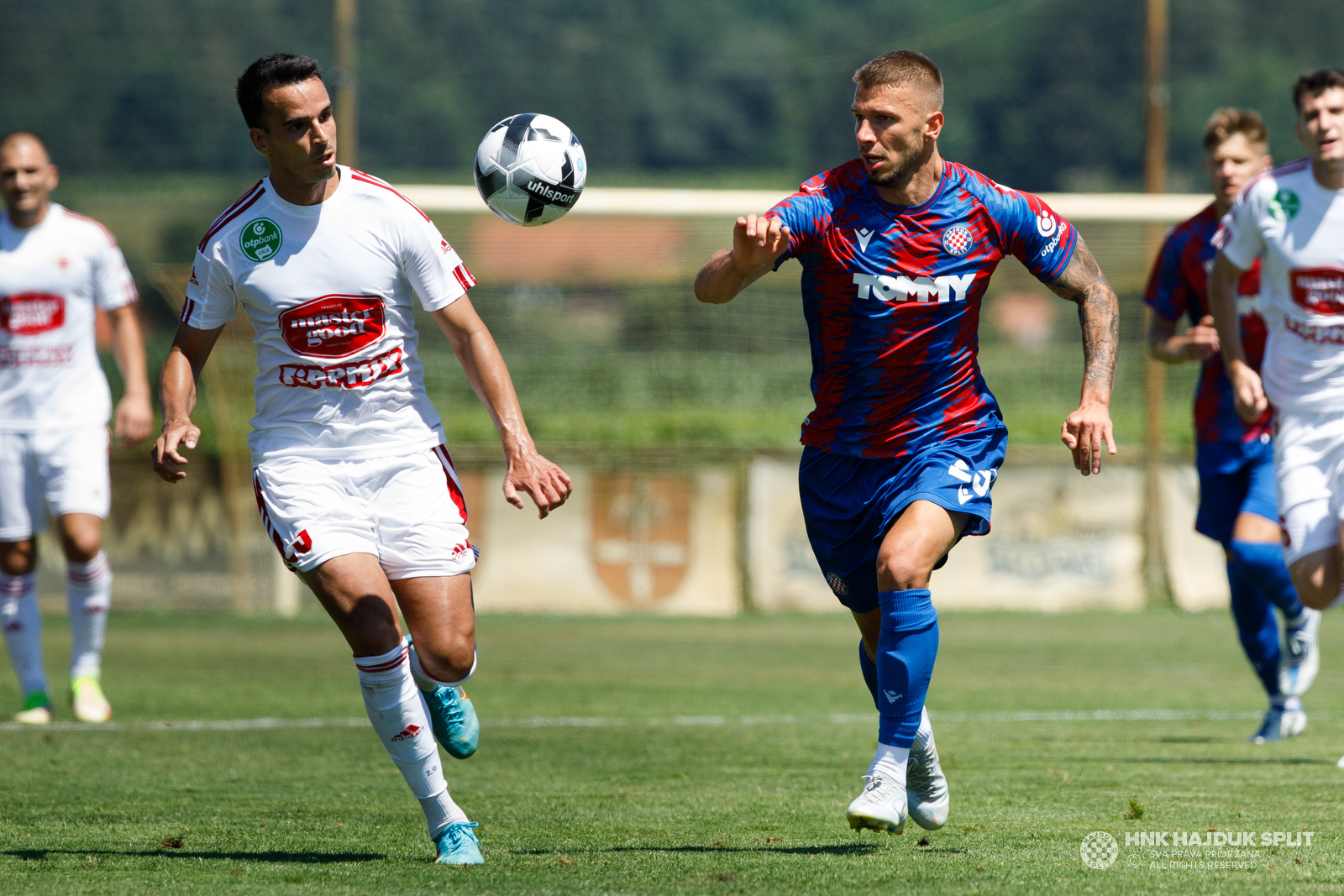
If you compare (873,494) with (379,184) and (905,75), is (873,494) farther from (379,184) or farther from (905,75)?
(379,184)

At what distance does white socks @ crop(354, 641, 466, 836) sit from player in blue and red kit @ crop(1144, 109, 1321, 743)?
4284mm

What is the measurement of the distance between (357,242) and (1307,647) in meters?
5.21

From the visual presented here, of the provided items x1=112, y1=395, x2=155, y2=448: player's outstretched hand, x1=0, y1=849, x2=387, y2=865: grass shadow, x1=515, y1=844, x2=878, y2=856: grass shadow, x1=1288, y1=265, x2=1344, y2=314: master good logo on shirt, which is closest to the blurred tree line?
x1=112, y1=395, x2=155, y2=448: player's outstretched hand

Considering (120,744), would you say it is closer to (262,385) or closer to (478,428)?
(262,385)

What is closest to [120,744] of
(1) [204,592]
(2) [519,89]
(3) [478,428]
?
(1) [204,592]

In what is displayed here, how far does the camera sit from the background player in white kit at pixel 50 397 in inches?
333

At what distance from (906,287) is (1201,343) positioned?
300 centimetres

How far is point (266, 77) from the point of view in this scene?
478 cm

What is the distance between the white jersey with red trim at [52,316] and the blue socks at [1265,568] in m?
5.94

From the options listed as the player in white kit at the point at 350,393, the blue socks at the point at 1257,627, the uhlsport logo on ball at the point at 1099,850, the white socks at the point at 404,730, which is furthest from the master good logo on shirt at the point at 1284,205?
the white socks at the point at 404,730

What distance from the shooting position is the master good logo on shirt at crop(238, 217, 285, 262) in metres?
4.86

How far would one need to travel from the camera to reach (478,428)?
59.9ft

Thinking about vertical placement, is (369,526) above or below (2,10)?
below

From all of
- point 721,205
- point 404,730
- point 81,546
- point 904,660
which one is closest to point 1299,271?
point 904,660
